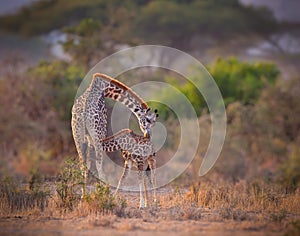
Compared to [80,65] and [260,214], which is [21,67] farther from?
[260,214]

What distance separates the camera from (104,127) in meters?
13.1

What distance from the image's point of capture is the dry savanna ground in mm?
10430

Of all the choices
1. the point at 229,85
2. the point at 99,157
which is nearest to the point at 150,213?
the point at 99,157

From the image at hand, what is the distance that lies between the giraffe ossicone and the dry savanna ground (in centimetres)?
64

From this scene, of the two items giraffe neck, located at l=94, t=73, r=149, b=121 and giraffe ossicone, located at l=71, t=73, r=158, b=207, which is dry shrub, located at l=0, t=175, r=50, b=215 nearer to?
giraffe ossicone, located at l=71, t=73, r=158, b=207

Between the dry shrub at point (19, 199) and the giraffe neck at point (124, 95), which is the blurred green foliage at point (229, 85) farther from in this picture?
the dry shrub at point (19, 199)

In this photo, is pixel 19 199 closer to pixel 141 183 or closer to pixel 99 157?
pixel 99 157

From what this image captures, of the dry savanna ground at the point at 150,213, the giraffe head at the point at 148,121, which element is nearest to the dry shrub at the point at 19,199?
the dry savanna ground at the point at 150,213

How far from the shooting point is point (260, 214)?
11773 mm

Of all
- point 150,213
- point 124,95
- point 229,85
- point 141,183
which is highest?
point 229,85

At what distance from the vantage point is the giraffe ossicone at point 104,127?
40.3ft

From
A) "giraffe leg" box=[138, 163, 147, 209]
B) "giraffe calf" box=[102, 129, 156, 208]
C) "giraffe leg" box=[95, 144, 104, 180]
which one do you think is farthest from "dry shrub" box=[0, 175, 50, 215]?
"giraffe leg" box=[138, 163, 147, 209]

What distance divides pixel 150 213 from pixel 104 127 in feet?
7.77

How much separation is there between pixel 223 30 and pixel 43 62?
1638 cm
